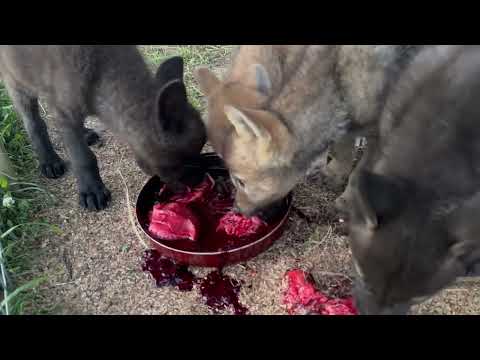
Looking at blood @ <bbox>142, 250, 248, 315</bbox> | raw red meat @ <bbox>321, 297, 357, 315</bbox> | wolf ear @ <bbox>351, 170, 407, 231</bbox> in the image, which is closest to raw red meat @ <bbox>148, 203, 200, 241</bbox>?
blood @ <bbox>142, 250, 248, 315</bbox>

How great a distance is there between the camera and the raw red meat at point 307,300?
3125mm

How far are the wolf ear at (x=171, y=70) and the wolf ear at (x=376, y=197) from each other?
182 centimetres

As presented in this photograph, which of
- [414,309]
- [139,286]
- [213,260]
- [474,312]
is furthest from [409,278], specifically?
[139,286]

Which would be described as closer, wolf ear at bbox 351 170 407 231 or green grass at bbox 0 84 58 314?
wolf ear at bbox 351 170 407 231

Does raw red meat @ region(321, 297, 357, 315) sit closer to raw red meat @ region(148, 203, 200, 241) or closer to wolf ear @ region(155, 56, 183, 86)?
raw red meat @ region(148, 203, 200, 241)

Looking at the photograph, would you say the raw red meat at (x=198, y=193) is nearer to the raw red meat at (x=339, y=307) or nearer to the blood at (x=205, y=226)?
the blood at (x=205, y=226)

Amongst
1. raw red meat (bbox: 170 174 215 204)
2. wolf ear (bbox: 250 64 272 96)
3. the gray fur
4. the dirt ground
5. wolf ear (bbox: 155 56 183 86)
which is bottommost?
the dirt ground

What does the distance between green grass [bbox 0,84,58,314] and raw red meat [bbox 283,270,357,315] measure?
1700 mm

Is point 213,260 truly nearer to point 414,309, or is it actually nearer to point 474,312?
point 414,309

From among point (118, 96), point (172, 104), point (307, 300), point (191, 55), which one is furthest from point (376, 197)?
point (191, 55)

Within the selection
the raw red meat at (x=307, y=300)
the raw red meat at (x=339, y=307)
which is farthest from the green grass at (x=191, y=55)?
the raw red meat at (x=339, y=307)

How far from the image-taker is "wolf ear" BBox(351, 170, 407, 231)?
2330 millimetres

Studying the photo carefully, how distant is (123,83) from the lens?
3771 millimetres

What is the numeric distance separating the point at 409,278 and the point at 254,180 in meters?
1.24
